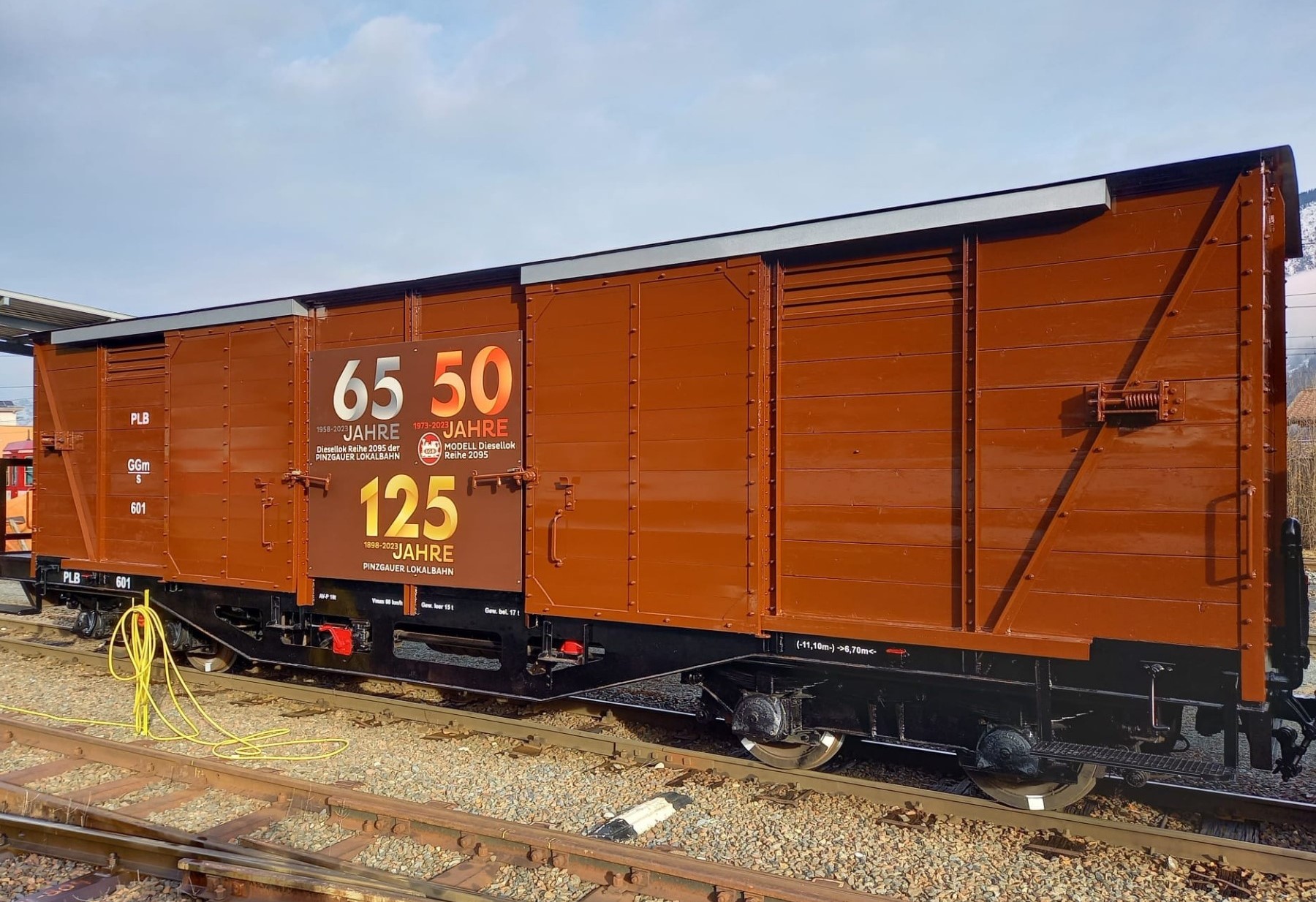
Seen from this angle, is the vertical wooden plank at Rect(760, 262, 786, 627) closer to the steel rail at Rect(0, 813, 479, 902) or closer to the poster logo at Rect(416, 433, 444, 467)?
the steel rail at Rect(0, 813, 479, 902)

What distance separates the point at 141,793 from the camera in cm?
584

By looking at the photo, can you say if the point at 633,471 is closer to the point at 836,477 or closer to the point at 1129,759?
the point at 836,477

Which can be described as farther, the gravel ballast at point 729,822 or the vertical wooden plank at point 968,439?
the vertical wooden plank at point 968,439

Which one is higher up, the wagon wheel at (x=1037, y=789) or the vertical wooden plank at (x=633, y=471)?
the vertical wooden plank at (x=633, y=471)

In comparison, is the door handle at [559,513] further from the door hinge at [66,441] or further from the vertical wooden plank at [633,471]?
the door hinge at [66,441]

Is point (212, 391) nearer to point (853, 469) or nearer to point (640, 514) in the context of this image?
point (640, 514)

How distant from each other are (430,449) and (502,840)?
3271 mm

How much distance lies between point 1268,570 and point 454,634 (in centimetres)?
590

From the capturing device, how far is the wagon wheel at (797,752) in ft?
19.2

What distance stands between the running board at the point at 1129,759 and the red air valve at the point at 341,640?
Result: 5.65 m

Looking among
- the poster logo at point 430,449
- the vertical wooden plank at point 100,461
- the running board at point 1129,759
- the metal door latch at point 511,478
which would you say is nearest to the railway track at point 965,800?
the running board at point 1129,759

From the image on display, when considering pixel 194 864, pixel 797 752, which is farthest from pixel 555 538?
pixel 194 864

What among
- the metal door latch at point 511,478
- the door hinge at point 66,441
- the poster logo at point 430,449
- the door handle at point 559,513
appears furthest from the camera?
the door hinge at point 66,441

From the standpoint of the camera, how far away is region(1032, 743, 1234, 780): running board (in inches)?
174
